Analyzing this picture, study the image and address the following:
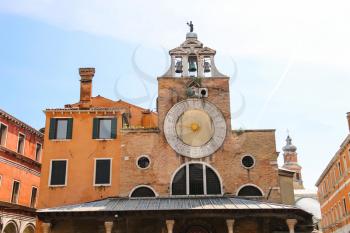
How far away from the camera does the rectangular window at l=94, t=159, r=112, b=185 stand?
2353 cm

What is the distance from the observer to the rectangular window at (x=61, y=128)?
24484 mm

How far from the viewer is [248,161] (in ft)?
78.0

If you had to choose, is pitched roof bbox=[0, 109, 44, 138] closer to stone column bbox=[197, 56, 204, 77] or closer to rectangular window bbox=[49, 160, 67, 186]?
rectangular window bbox=[49, 160, 67, 186]

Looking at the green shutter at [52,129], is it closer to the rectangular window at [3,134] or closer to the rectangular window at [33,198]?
the rectangular window at [3,134]

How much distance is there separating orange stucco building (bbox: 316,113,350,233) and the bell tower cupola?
41.3 ft

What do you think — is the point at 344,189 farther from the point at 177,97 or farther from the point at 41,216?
the point at 41,216

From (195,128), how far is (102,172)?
5.89 metres

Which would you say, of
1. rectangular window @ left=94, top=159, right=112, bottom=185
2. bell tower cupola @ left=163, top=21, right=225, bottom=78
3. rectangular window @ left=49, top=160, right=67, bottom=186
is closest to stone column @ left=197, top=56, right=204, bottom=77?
bell tower cupola @ left=163, top=21, right=225, bottom=78

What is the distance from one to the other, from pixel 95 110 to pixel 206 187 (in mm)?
7963

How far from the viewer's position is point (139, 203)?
70.4 feet

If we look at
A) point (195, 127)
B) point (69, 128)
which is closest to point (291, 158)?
point (195, 127)

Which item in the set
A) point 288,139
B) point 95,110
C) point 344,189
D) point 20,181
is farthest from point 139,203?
point 288,139

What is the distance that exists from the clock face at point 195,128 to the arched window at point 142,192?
2716 millimetres

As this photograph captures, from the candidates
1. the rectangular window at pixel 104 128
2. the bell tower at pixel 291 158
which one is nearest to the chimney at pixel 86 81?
the rectangular window at pixel 104 128
